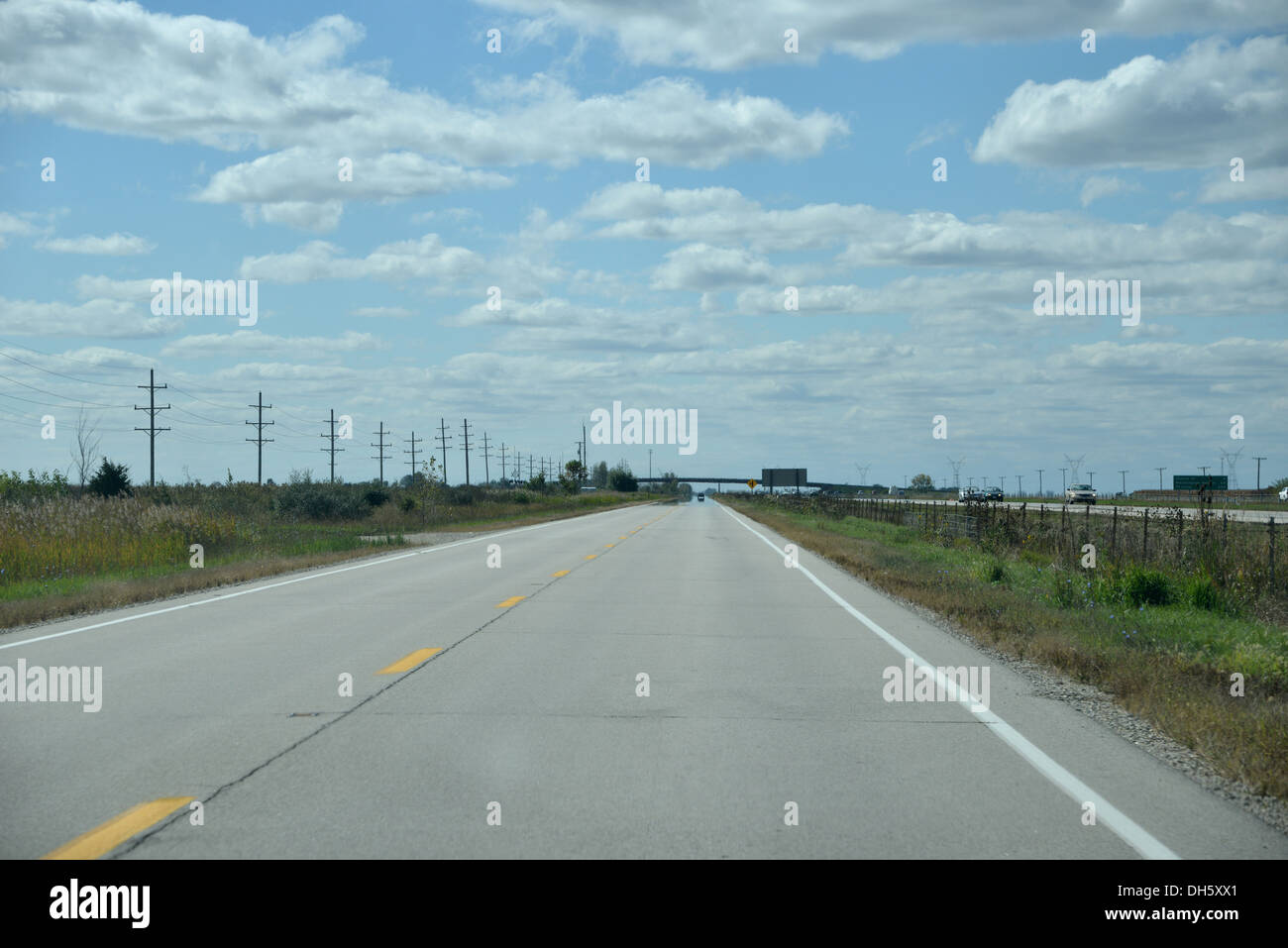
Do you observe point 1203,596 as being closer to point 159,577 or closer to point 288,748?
point 288,748

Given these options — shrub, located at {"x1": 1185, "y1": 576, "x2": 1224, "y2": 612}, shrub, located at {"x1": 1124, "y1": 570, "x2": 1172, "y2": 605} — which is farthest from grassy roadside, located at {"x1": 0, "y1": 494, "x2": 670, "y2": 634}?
shrub, located at {"x1": 1185, "y1": 576, "x2": 1224, "y2": 612}

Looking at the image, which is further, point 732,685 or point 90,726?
point 732,685

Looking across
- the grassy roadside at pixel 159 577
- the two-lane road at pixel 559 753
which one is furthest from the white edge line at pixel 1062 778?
the grassy roadside at pixel 159 577

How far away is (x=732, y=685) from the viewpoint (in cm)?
1062

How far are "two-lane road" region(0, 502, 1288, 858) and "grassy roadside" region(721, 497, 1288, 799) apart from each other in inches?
22.6

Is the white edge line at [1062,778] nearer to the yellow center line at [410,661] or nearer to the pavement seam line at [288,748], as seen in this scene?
A: the pavement seam line at [288,748]

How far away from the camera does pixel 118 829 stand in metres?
6.00

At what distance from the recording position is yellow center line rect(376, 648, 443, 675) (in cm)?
1118

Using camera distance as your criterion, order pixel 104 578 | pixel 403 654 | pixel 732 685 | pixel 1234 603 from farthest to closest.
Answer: pixel 104 578, pixel 1234 603, pixel 403 654, pixel 732 685

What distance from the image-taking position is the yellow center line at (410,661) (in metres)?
11.2

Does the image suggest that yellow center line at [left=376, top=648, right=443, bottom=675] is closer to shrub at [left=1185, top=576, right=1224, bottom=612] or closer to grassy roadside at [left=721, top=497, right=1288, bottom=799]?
grassy roadside at [left=721, top=497, right=1288, bottom=799]
